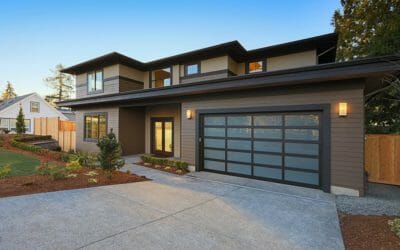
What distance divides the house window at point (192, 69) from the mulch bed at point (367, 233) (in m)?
8.97

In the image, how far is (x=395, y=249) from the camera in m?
2.86

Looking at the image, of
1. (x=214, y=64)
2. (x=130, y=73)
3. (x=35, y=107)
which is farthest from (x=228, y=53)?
(x=35, y=107)

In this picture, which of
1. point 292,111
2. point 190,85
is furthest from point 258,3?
point 292,111

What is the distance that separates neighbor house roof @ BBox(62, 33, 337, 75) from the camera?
9016mm

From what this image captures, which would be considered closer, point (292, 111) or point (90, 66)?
point (292, 111)

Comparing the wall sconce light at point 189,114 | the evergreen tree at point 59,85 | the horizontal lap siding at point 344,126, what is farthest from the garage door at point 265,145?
the evergreen tree at point 59,85

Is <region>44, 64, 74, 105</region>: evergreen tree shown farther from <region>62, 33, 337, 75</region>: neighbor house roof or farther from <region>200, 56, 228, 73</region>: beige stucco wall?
<region>200, 56, 228, 73</region>: beige stucco wall

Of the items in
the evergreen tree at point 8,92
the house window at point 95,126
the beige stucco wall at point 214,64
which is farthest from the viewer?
the evergreen tree at point 8,92

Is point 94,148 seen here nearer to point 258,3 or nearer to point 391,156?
point 258,3

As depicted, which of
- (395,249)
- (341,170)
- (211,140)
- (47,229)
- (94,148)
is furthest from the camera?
(94,148)

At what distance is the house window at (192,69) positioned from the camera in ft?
36.1

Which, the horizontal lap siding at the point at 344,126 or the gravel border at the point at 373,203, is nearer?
the gravel border at the point at 373,203

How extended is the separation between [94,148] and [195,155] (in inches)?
297

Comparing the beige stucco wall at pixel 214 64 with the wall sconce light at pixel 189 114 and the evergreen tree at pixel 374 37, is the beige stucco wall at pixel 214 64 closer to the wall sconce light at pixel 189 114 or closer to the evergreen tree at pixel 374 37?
the wall sconce light at pixel 189 114
